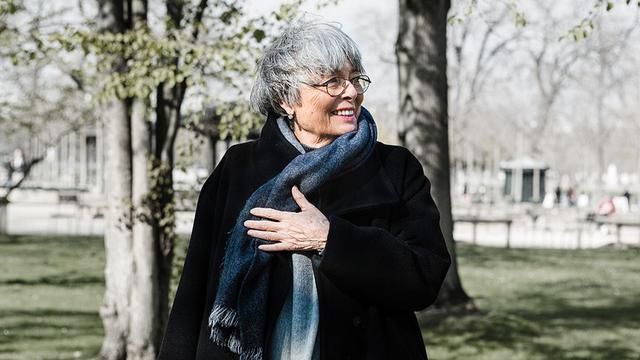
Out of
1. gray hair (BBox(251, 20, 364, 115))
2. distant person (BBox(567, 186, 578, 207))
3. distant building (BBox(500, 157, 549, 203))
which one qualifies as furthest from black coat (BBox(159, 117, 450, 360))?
distant person (BBox(567, 186, 578, 207))

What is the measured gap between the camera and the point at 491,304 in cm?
1426

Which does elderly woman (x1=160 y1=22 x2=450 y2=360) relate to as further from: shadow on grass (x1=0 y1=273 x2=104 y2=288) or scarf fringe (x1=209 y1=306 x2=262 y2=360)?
shadow on grass (x1=0 y1=273 x2=104 y2=288)

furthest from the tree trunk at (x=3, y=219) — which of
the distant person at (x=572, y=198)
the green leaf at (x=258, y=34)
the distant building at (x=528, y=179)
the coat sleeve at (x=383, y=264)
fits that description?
the distant person at (x=572, y=198)

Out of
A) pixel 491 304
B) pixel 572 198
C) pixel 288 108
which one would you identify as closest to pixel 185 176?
pixel 491 304

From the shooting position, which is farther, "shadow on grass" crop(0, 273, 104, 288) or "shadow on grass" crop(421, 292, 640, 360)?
"shadow on grass" crop(0, 273, 104, 288)

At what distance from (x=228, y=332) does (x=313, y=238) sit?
346 millimetres

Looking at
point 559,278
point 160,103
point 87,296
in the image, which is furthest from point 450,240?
point 559,278

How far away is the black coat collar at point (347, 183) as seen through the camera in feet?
9.05

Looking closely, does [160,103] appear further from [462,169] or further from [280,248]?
[462,169]

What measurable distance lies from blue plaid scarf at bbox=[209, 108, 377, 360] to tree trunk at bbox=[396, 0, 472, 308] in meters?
8.24

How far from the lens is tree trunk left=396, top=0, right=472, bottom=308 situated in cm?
1093

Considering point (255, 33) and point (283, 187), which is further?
point (255, 33)

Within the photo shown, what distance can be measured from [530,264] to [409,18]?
10571 millimetres

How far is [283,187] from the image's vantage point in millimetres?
A: 2748
